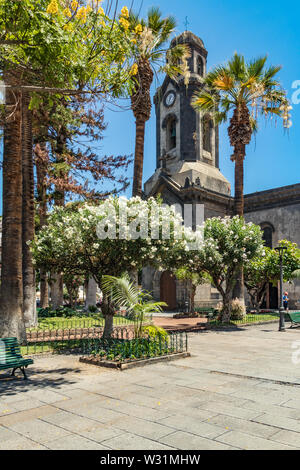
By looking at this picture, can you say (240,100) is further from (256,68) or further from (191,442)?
(191,442)

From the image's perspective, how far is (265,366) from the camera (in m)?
9.91

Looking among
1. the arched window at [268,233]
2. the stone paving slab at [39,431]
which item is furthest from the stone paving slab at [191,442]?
the arched window at [268,233]

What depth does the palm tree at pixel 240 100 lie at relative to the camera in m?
21.0

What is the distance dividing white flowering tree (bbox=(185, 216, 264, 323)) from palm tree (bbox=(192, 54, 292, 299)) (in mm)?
2087

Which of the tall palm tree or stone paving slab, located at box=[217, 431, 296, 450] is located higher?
the tall palm tree

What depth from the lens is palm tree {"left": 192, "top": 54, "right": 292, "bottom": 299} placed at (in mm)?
20984

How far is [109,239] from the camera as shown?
36.9 feet

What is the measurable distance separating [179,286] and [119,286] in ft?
78.4

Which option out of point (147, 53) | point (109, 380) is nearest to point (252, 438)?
point (109, 380)

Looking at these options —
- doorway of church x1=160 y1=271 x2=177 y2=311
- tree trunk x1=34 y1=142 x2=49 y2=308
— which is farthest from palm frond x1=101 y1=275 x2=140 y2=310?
doorway of church x1=160 y1=271 x2=177 y2=311

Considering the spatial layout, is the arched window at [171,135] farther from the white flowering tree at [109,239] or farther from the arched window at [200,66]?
the white flowering tree at [109,239]

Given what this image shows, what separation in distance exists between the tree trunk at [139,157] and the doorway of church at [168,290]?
626 inches

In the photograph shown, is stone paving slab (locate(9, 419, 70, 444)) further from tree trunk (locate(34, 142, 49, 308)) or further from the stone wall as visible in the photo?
the stone wall

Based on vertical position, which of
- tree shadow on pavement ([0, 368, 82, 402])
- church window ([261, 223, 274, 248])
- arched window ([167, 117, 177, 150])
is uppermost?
arched window ([167, 117, 177, 150])
